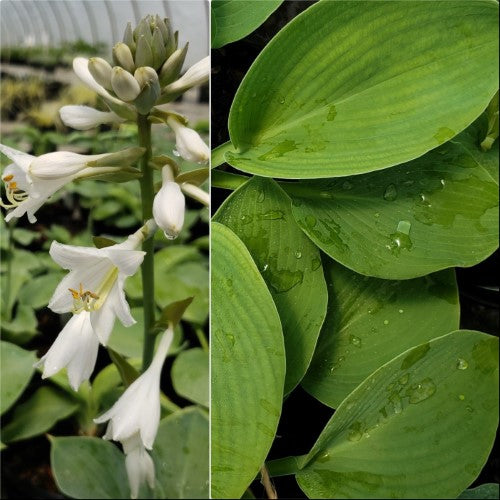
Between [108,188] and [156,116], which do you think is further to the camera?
[108,188]

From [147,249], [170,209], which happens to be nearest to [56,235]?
[147,249]

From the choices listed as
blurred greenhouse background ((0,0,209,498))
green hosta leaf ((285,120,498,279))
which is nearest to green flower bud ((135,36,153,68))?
blurred greenhouse background ((0,0,209,498))

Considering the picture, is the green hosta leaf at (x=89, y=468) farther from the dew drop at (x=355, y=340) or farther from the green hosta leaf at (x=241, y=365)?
the dew drop at (x=355, y=340)

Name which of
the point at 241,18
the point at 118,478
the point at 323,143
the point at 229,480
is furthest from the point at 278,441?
the point at 241,18

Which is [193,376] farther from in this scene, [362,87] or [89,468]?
[362,87]

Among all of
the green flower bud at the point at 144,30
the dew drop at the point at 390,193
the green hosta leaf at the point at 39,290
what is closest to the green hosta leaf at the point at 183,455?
the green hosta leaf at the point at 39,290

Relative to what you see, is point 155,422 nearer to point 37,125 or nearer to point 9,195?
point 9,195

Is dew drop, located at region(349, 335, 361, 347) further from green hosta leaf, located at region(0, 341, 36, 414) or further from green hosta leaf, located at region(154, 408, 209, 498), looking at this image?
green hosta leaf, located at region(0, 341, 36, 414)
